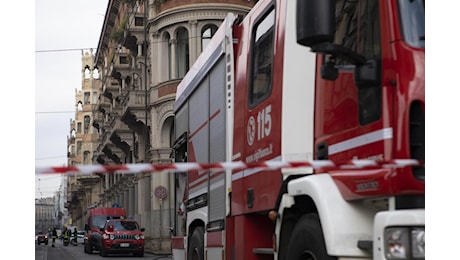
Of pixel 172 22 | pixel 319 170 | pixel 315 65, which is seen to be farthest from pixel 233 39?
pixel 172 22

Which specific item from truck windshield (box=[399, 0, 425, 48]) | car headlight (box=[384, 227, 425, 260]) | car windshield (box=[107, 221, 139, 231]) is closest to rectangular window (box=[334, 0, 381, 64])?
truck windshield (box=[399, 0, 425, 48])

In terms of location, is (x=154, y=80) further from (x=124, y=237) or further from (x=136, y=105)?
(x=124, y=237)

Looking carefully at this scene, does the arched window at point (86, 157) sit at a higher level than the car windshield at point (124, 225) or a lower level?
higher

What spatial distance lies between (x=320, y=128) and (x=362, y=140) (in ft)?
2.27

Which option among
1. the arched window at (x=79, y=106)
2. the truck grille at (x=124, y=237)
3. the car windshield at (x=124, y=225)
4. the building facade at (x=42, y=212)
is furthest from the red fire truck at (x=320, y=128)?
the arched window at (x=79, y=106)

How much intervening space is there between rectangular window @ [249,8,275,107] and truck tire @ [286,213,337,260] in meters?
1.37

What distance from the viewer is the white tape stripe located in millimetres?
4312

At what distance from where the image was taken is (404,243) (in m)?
4.05

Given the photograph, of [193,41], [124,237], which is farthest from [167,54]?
[124,237]

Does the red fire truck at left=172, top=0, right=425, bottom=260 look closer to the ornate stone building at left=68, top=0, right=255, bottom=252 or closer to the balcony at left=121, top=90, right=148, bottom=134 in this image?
the ornate stone building at left=68, top=0, right=255, bottom=252

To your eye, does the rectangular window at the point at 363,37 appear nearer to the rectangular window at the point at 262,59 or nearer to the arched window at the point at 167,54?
the rectangular window at the point at 262,59

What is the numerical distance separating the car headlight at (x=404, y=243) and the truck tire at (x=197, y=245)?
4.97 meters

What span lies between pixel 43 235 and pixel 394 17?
57.5 meters

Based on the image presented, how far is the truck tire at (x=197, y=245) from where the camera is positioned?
354 inches
